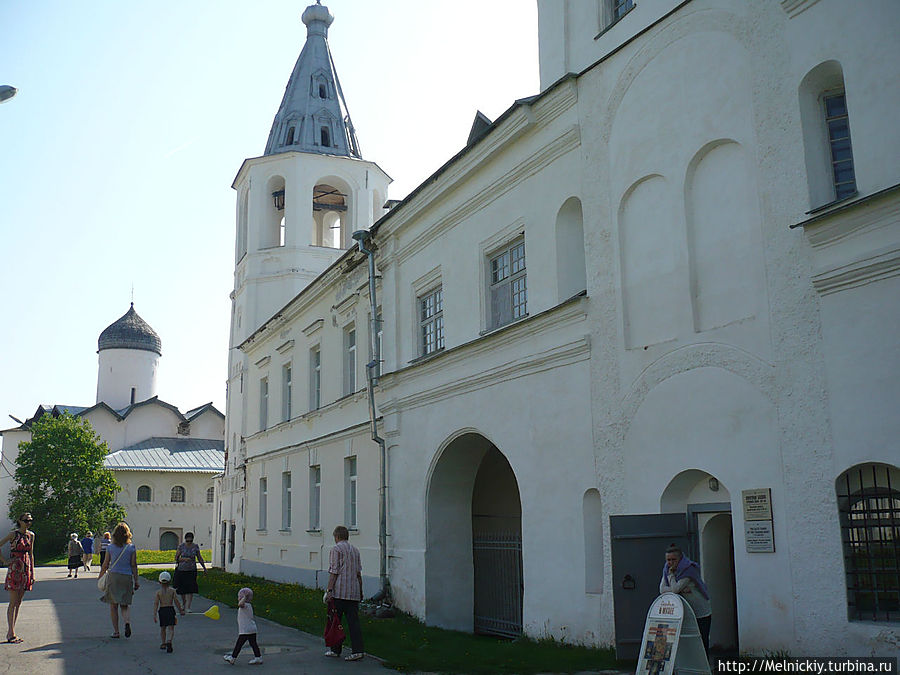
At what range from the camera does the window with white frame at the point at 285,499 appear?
28.0 m

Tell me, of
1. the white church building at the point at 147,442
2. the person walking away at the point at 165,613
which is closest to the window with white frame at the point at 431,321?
the person walking away at the point at 165,613

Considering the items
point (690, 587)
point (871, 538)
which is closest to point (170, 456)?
point (690, 587)

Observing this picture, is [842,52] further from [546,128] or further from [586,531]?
[586,531]

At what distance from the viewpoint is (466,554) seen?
57.3ft

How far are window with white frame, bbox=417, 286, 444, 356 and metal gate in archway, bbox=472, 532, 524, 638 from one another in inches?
152

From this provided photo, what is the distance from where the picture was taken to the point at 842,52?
9547mm

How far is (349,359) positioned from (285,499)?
6.82 metres

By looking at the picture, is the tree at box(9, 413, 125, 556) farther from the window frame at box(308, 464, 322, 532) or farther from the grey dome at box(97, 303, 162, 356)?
the window frame at box(308, 464, 322, 532)

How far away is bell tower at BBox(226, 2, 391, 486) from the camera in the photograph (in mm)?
34125

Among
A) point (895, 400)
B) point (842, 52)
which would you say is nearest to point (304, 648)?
point (895, 400)

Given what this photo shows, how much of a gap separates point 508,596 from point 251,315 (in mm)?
20360

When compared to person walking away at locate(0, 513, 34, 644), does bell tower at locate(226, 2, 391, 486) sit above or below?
above

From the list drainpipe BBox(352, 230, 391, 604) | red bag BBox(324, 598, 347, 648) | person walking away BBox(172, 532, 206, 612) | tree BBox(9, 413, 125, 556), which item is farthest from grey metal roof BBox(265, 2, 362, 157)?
red bag BBox(324, 598, 347, 648)

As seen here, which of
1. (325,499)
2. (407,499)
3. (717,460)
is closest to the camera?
(717,460)
